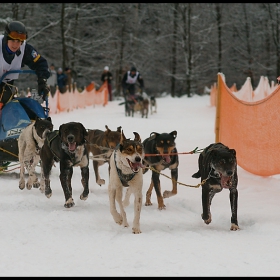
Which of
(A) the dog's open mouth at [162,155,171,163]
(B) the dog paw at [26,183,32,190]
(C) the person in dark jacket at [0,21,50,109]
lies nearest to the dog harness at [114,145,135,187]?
(A) the dog's open mouth at [162,155,171,163]

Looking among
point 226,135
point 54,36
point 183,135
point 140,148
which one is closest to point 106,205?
point 140,148

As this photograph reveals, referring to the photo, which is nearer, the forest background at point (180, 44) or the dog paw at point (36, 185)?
the dog paw at point (36, 185)

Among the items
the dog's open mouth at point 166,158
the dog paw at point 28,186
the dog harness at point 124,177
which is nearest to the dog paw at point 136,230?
the dog harness at point 124,177

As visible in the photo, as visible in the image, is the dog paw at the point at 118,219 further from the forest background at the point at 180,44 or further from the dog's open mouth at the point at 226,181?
the forest background at the point at 180,44

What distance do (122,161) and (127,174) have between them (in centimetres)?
12

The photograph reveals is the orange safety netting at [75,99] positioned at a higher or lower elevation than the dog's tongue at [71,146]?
lower

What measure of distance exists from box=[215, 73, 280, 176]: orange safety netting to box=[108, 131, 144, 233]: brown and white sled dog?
2.12m

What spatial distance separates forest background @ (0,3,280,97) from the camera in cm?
3303

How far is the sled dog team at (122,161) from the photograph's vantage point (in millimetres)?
4445

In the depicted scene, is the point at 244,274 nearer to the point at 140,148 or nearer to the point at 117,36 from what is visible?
the point at 140,148

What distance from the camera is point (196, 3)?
110 feet

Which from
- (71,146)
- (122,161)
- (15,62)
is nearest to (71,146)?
(71,146)

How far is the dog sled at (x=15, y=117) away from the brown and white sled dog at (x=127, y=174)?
2.13 meters

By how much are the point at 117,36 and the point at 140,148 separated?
30.1 meters
